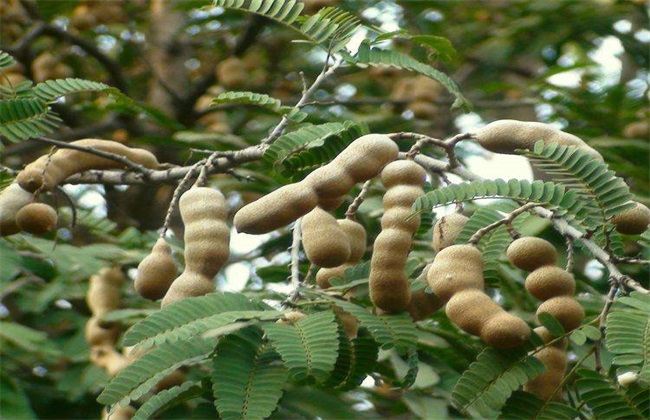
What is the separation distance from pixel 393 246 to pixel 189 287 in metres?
0.31

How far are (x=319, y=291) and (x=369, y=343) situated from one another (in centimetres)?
12

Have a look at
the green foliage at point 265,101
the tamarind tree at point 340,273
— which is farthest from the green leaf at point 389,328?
the green foliage at point 265,101

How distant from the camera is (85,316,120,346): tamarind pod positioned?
110 inches

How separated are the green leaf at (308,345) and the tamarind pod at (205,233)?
0.52ft

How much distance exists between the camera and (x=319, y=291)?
1.65m

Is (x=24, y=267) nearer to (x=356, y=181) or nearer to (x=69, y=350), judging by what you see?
(x=69, y=350)

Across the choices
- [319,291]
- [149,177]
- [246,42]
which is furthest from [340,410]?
[246,42]

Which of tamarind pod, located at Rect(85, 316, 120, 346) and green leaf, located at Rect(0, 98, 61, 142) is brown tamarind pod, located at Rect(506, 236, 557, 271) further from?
tamarind pod, located at Rect(85, 316, 120, 346)

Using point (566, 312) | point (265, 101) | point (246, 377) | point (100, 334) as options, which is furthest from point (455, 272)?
point (100, 334)

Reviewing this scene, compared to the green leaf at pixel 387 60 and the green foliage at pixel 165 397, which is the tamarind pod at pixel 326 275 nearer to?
the green foliage at pixel 165 397

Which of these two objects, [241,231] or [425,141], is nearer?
[241,231]

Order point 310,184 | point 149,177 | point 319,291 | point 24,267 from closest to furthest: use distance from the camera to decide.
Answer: point 310,184 → point 319,291 → point 149,177 → point 24,267

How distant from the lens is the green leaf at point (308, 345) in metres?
1.39

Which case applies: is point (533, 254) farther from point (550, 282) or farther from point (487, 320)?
point (487, 320)
